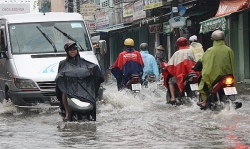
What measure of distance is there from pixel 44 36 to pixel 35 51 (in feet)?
1.50

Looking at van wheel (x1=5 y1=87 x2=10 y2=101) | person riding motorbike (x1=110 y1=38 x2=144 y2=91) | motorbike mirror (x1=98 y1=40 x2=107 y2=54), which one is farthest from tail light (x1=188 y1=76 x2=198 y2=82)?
van wheel (x1=5 y1=87 x2=10 y2=101)

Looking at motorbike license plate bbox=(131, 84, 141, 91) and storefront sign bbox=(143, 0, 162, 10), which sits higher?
storefront sign bbox=(143, 0, 162, 10)

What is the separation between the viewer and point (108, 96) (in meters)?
15.1

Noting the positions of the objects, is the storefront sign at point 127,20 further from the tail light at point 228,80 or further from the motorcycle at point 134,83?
the tail light at point 228,80

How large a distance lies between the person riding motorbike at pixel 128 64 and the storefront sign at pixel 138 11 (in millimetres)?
17169

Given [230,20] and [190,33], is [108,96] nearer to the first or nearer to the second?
[230,20]

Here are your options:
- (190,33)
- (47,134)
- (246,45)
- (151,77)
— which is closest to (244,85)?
(246,45)

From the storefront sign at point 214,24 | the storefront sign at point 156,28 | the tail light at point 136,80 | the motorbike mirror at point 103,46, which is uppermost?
the storefront sign at point 214,24

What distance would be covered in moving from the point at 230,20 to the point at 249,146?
1596 cm

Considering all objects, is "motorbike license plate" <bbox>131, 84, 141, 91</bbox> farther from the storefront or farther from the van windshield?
the storefront

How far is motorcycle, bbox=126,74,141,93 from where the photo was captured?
50.2 feet

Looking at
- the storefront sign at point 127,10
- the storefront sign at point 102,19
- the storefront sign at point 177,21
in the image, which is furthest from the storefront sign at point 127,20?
the storefront sign at point 177,21

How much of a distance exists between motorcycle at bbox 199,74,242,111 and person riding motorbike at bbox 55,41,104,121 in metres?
2.40

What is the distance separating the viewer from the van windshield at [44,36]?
47.7 ft
